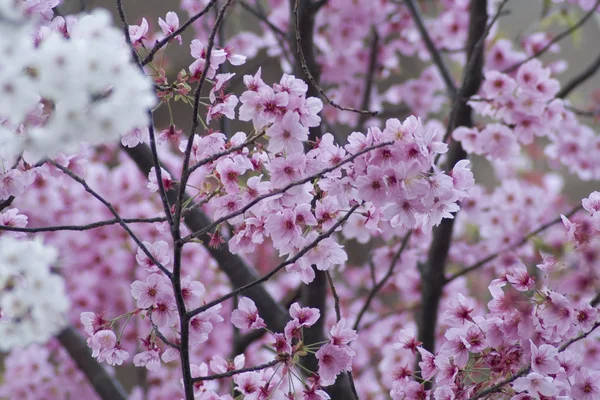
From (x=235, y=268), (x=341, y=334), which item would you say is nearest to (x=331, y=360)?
(x=341, y=334)

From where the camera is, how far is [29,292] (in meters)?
0.77

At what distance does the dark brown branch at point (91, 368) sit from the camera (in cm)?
161

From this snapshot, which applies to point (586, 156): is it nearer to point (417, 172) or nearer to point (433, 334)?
point (433, 334)

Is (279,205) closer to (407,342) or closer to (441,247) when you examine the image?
(407,342)

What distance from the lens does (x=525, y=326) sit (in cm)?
88

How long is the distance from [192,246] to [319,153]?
156 cm

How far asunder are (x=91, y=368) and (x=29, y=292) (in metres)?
0.98

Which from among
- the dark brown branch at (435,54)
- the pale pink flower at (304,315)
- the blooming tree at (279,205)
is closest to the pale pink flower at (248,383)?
the blooming tree at (279,205)

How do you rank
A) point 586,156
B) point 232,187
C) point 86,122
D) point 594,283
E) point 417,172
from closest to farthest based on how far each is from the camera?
point 86,122
point 594,283
point 417,172
point 232,187
point 586,156

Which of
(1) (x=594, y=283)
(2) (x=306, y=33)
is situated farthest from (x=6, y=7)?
(2) (x=306, y=33)

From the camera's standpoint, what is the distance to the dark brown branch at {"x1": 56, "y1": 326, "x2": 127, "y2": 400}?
1612 millimetres

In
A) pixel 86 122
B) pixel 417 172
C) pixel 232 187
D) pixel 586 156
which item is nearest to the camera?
pixel 86 122

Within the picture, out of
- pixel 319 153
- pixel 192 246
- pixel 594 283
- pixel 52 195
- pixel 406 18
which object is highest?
pixel 52 195

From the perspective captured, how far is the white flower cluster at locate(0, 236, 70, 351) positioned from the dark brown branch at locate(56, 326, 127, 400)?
34.0 inches
